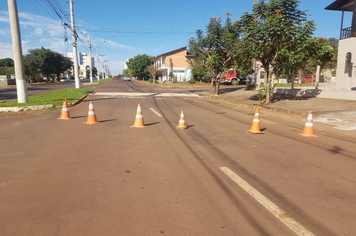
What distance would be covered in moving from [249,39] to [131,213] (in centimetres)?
1250

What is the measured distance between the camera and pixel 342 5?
22047mm

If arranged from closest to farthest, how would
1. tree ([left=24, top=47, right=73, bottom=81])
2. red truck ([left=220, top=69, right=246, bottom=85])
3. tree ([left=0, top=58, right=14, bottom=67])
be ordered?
red truck ([left=220, top=69, right=246, bottom=85]) < tree ([left=24, top=47, right=73, bottom=81]) < tree ([left=0, top=58, right=14, bottom=67])

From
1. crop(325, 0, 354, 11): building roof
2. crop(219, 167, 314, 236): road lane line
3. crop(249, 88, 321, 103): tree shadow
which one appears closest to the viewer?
crop(219, 167, 314, 236): road lane line

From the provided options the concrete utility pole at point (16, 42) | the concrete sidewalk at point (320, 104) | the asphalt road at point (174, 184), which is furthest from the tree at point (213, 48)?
the asphalt road at point (174, 184)

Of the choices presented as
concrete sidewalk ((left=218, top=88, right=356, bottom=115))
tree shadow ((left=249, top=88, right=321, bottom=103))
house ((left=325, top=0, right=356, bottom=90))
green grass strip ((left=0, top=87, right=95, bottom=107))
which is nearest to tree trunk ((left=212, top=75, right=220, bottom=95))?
tree shadow ((left=249, top=88, right=321, bottom=103))

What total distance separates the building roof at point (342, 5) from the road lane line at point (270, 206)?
76.2 ft

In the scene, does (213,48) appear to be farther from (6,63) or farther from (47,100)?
(6,63)

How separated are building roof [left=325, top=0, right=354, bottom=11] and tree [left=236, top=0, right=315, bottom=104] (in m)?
11.6

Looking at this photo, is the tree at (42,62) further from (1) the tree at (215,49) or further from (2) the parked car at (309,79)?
(2) the parked car at (309,79)

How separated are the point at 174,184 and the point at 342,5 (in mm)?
24680

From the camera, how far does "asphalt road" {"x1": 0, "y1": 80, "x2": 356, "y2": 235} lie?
10.0 ft

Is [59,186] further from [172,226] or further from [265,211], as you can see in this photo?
[265,211]

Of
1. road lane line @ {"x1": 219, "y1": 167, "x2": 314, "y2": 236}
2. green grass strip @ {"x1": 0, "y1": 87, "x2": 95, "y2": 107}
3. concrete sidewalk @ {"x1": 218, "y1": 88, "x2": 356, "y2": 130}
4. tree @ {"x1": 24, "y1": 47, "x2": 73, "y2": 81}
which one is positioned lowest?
road lane line @ {"x1": 219, "y1": 167, "x2": 314, "y2": 236}

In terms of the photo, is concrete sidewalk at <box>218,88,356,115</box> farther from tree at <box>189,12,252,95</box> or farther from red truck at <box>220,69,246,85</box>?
red truck at <box>220,69,246,85</box>
